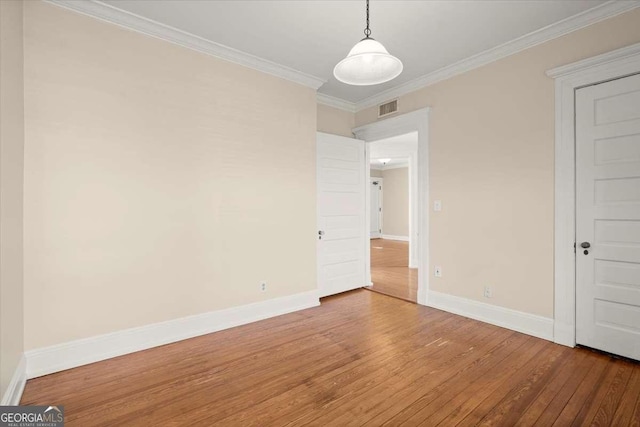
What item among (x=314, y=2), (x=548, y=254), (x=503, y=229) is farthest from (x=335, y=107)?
(x=548, y=254)

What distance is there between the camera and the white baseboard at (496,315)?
117 inches

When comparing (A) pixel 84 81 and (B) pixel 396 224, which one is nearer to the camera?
(A) pixel 84 81

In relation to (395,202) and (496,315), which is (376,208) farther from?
(496,315)

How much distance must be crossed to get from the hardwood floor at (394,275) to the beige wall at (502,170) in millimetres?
845

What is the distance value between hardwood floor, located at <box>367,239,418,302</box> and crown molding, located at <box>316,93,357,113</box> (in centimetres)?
298

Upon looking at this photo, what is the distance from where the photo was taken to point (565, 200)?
2.82m

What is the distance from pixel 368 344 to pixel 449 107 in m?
2.94

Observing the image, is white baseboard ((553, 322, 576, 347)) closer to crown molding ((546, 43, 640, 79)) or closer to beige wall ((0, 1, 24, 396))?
crown molding ((546, 43, 640, 79))

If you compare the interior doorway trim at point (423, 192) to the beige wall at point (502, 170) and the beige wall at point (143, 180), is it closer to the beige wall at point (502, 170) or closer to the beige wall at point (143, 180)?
the beige wall at point (502, 170)

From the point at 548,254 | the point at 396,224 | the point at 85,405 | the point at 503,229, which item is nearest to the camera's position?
the point at 85,405

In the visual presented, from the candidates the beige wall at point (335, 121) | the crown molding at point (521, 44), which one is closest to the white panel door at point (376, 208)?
the beige wall at point (335, 121)

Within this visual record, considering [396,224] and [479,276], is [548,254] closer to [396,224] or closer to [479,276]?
[479,276]

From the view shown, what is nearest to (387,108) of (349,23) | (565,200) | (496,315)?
(349,23)

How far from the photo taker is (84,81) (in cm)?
254
